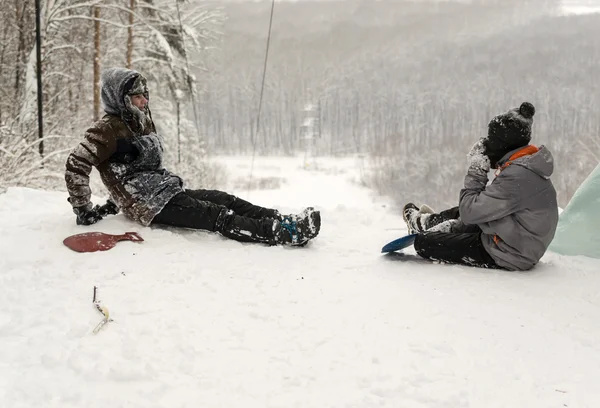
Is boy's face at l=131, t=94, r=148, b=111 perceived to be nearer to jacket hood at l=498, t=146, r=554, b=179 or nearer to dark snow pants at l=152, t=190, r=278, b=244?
dark snow pants at l=152, t=190, r=278, b=244

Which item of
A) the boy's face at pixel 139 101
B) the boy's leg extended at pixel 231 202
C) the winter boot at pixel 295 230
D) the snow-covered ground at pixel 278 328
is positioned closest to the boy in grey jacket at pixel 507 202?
the snow-covered ground at pixel 278 328

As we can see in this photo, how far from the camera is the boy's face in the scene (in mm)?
3391

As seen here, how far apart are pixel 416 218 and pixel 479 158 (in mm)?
902

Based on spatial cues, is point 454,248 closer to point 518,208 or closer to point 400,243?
point 400,243

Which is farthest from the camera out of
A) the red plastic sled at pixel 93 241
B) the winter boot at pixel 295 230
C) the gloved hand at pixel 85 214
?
the winter boot at pixel 295 230

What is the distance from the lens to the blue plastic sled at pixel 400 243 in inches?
127

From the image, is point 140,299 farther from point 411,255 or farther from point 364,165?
point 364,165

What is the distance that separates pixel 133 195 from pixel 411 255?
204cm

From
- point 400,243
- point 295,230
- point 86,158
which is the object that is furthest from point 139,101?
point 400,243

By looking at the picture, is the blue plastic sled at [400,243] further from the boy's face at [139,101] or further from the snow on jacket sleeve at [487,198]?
the boy's face at [139,101]

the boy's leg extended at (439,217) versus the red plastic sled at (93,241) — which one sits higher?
the boy's leg extended at (439,217)

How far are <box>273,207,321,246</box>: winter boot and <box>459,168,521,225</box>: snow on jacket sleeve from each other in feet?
3.44

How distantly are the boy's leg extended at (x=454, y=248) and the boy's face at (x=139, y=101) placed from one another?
7.32 feet

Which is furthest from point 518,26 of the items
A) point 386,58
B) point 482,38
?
point 386,58
